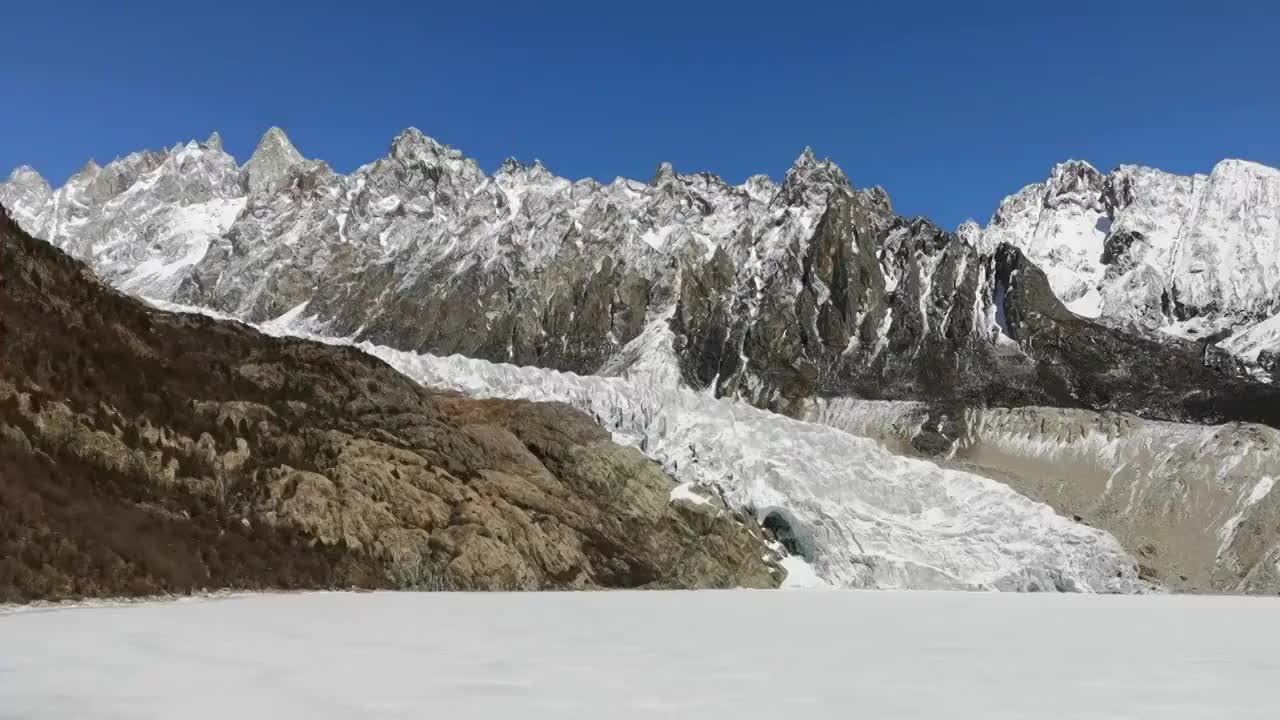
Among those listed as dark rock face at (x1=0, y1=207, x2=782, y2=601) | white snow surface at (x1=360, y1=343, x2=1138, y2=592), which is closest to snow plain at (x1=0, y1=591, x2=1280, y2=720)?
dark rock face at (x1=0, y1=207, x2=782, y2=601)

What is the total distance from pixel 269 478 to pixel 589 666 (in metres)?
42.7

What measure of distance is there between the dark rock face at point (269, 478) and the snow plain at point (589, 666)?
25.2 ft

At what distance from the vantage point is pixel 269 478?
207 feet

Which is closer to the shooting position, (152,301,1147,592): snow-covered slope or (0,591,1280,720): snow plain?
(0,591,1280,720): snow plain

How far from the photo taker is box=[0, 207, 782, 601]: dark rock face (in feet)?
154

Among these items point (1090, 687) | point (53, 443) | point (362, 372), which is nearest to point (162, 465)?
point (53, 443)

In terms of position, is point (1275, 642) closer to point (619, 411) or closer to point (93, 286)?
point (93, 286)

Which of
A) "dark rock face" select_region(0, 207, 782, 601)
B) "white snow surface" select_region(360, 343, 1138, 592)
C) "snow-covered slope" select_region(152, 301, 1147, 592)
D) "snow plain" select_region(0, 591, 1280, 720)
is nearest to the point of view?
"snow plain" select_region(0, 591, 1280, 720)

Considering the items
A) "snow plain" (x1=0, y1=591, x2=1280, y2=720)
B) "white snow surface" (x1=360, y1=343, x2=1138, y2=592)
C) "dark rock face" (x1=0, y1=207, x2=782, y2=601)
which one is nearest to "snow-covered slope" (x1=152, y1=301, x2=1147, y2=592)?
"white snow surface" (x1=360, y1=343, x2=1138, y2=592)

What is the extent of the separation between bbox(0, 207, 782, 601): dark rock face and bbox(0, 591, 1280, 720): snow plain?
769 centimetres

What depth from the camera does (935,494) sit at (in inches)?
5118

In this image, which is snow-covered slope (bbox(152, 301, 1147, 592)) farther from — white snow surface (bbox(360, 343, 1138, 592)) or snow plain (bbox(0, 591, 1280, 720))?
snow plain (bbox(0, 591, 1280, 720))

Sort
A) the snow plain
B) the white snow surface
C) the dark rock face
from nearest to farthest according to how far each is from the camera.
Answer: the snow plain < the dark rock face < the white snow surface

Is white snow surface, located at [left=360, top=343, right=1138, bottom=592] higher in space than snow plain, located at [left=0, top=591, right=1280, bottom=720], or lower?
higher
